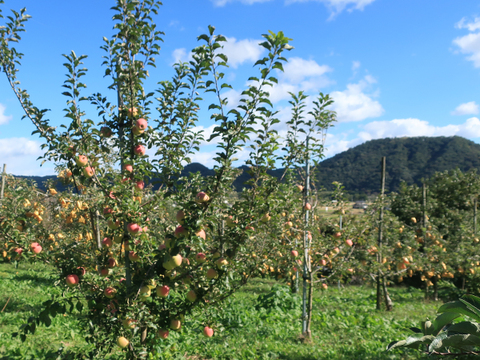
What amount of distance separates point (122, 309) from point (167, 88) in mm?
2010

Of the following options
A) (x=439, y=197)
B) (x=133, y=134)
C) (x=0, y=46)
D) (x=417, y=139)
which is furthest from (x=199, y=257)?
(x=417, y=139)

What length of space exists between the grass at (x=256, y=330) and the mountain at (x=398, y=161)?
135 ft

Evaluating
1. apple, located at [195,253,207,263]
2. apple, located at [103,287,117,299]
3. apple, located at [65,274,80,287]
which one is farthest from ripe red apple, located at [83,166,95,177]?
apple, located at [195,253,207,263]

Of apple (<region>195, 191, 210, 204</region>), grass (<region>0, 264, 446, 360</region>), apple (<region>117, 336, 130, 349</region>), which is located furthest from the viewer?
grass (<region>0, 264, 446, 360</region>)

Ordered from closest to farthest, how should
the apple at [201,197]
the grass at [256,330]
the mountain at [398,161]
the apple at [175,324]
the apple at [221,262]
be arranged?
the apple at [201,197], the apple at [221,262], the apple at [175,324], the grass at [256,330], the mountain at [398,161]

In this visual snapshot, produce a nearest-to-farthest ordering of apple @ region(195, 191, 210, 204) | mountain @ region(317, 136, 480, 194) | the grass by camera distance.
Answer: apple @ region(195, 191, 210, 204), the grass, mountain @ region(317, 136, 480, 194)

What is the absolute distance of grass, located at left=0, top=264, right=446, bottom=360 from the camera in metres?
4.32

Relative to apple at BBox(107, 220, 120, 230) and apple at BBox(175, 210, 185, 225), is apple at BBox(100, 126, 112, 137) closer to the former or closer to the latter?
apple at BBox(107, 220, 120, 230)

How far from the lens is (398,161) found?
61.9m

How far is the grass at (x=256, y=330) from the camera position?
14.2 feet

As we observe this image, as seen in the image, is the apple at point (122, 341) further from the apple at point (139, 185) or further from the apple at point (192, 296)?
the apple at point (139, 185)

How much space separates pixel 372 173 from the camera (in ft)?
202

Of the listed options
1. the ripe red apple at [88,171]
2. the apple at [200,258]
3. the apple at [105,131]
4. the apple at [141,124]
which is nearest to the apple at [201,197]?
the apple at [200,258]

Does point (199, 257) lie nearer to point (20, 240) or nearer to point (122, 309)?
point (122, 309)
